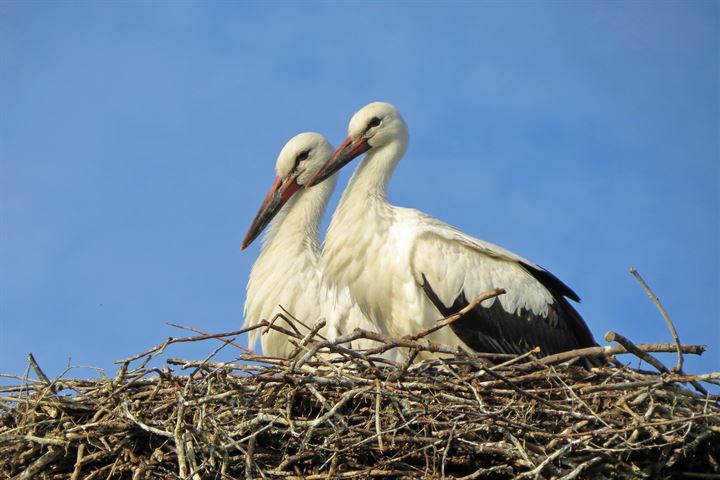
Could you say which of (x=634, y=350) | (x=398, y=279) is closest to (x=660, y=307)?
(x=634, y=350)

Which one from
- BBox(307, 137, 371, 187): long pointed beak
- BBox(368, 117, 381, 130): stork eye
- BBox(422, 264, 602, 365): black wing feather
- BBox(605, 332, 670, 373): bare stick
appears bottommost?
BBox(605, 332, 670, 373): bare stick

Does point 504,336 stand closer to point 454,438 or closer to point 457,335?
point 457,335

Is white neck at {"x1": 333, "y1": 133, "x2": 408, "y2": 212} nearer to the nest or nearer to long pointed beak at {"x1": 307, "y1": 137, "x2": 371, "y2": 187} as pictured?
long pointed beak at {"x1": 307, "y1": 137, "x2": 371, "y2": 187}

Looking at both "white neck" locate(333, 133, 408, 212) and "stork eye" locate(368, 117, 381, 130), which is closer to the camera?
"white neck" locate(333, 133, 408, 212)

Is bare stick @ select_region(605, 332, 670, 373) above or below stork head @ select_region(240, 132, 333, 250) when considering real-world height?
below

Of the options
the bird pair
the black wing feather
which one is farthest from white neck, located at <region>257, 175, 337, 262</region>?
the black wing feather

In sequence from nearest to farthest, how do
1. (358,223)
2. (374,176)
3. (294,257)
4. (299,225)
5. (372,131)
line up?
(358,223), (374,176), (372,131), (294,257), (299,225)

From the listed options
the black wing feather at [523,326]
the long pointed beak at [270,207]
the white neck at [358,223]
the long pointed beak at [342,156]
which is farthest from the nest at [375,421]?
the long pointed beak at [270,207]

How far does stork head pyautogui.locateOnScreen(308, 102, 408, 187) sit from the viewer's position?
21.9 feet

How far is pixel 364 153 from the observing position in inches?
266

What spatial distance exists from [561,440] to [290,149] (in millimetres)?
3279

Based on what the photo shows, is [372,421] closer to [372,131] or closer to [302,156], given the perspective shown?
[372,131]

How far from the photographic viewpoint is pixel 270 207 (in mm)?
7215

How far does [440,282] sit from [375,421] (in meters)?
1.52
